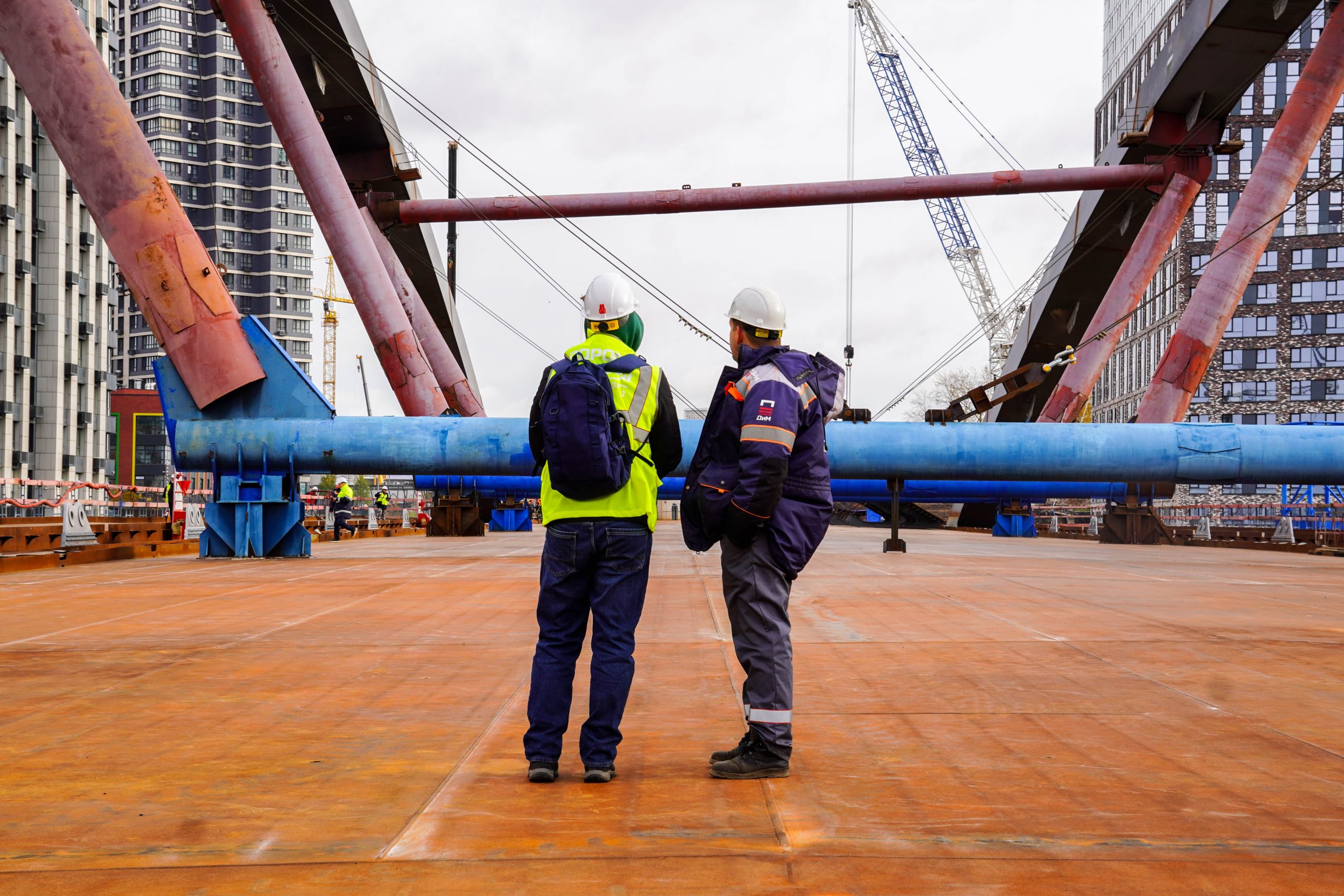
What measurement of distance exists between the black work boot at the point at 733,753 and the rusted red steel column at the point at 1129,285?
2197 cm

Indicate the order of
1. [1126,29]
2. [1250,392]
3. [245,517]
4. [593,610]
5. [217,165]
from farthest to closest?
[217,165], [1126,29], [1250,392], [245,517], [593,610]

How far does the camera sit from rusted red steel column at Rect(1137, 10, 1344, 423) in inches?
804

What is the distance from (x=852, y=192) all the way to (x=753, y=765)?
2345 cm

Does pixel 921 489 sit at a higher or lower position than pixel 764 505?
lower

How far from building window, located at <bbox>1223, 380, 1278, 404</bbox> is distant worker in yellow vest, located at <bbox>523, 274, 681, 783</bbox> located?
285ft

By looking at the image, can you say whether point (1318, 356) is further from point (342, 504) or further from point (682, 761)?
point (682, 761)

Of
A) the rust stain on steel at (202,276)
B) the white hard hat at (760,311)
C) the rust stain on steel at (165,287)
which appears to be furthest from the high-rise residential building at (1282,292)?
the white hard hat at (760,311)

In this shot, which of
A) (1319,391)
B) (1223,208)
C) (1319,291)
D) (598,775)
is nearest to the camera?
(598,775)

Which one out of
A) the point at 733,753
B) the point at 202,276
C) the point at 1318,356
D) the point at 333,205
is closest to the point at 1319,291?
the point at 1318,356

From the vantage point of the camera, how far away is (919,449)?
16578 millimetres

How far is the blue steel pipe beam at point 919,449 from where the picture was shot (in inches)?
622

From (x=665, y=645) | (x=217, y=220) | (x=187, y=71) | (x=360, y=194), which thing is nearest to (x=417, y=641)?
(x=665, y=645)

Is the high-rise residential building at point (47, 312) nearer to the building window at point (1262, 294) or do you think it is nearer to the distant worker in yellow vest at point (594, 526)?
the distant worker in yellow vest at point (594, 526)

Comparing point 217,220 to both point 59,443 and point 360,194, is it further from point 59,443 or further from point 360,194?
point 360,194
